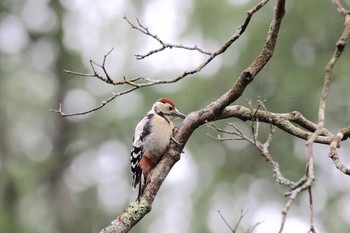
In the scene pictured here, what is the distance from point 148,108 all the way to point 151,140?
19.9 feet

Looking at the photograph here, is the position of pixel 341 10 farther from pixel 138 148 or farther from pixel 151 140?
pixel 138 148

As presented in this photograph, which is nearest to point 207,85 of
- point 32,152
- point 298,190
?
point 32,152

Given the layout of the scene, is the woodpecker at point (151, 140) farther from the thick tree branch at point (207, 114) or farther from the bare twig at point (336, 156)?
the bare twig at point (336, 156)

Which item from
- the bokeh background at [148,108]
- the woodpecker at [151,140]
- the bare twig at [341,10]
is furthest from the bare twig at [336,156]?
the bokeh background at [148,108]

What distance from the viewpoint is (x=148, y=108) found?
35.0ft

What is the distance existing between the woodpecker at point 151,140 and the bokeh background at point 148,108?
15.1 feet

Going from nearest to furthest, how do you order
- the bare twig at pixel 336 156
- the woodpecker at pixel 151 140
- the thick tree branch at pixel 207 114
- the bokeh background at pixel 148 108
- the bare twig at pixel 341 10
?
the bare twig at pixel 336 156, the bare twig at pixel 341 10, the thick tree branch at pixel 207 114, the woodpecker at pixel 151 140, the bokeh background at pixel 148 108

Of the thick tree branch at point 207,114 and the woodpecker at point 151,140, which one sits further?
the woodpecker at point 151,140

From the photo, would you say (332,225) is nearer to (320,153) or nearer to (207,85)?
(320,153)

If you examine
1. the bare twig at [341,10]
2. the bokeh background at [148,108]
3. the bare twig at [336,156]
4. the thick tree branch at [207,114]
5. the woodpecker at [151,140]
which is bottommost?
the bare twig at [336,156]

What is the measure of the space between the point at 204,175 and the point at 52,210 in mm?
2859

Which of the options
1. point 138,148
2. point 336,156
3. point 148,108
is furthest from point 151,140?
point 148,108

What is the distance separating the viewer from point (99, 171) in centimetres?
1214

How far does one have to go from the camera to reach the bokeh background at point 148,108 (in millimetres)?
10172
